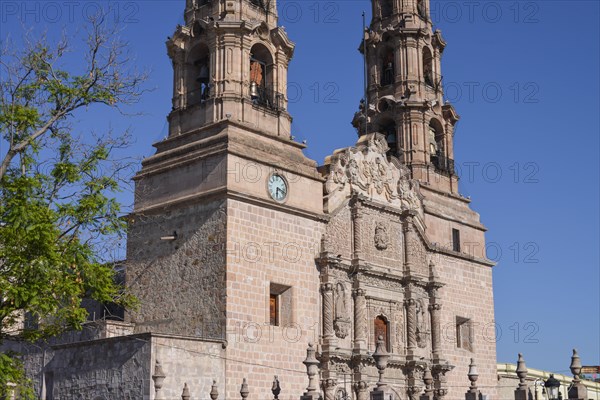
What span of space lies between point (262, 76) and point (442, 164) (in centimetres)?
1151

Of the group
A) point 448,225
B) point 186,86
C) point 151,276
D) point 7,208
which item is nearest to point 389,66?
point 448,225

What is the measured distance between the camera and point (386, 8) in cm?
4422

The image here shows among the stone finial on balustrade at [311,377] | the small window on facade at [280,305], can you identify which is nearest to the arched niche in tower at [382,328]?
the small window on facade at [280,305]

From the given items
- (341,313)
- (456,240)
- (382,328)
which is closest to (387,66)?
(456,240)

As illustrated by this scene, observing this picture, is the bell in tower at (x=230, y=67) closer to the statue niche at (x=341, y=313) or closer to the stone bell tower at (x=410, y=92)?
the statue niche at (x=341, y=313)

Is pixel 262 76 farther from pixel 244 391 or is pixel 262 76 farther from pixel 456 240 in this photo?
pixel 244 391

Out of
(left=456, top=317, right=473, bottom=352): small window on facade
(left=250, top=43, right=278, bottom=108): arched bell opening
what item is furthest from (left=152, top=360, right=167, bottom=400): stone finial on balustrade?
(left=456, top=317, right=473, bottom=352): small window on facade

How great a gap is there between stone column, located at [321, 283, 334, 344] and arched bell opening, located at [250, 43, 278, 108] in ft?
23.3

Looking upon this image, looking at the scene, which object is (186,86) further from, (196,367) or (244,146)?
(196,367)

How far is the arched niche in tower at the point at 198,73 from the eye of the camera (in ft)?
109

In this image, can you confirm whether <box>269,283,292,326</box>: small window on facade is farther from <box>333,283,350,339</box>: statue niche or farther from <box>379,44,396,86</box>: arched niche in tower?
<box>379,44,396,86</box>: arched niche in tower

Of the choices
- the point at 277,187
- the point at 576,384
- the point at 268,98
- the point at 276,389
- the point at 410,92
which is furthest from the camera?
the point at 410,92

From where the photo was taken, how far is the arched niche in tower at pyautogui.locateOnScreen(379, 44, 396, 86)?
42.8 metres

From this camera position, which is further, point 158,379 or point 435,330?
point 435,330
